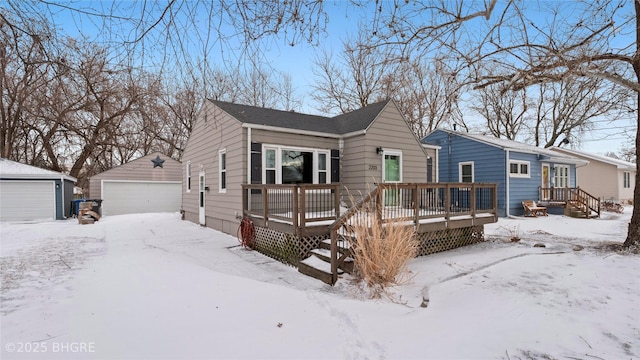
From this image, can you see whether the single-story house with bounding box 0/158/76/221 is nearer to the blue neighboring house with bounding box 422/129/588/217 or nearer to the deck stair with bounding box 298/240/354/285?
the deck stair with bounding box 298/240/354/285

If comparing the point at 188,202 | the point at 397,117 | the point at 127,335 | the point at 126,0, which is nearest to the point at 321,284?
the point at 127,335

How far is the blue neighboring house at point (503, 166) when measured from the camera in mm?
14477

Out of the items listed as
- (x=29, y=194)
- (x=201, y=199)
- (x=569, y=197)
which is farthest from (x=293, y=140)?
(x=569, y=197)

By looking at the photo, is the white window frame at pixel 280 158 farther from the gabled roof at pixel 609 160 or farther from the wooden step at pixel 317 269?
the gabled roof at pixel 609 160

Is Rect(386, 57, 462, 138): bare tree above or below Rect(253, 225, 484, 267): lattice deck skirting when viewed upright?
above

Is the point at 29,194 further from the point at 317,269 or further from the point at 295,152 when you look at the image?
the point at 317,269

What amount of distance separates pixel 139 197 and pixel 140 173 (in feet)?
4.64

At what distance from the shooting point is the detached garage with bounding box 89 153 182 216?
17.8 meters

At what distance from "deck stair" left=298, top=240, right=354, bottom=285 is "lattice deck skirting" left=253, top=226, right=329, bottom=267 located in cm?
34

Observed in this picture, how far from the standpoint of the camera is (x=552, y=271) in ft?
17.4

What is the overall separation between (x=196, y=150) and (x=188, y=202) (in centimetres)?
257

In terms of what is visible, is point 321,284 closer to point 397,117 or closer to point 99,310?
point 99,310

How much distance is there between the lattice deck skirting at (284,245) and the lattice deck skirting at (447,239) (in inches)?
91.5

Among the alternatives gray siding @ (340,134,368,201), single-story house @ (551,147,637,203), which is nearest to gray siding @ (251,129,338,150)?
gray siding @ (340,134,368,201)
